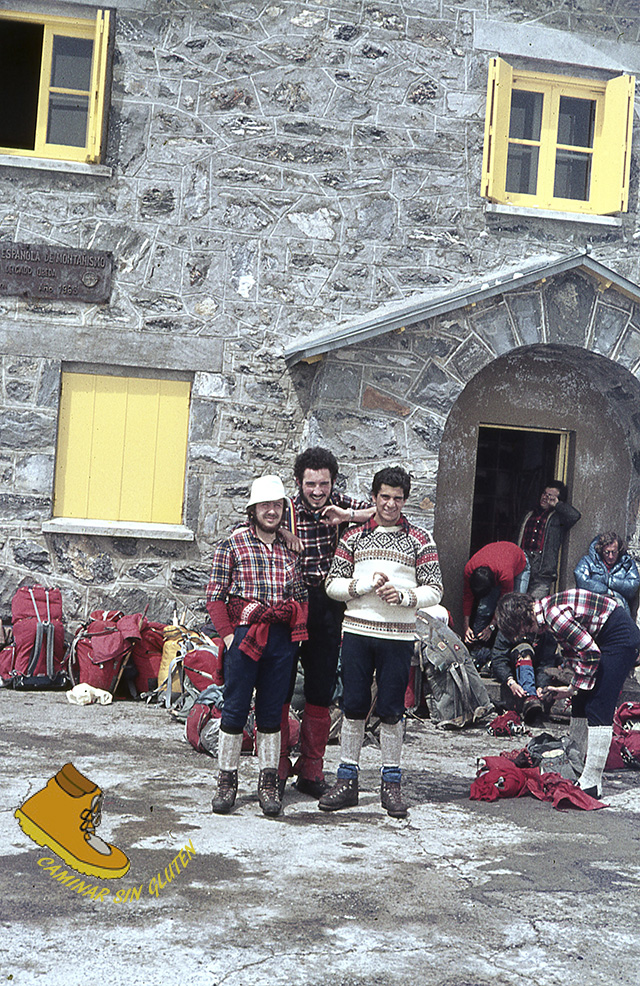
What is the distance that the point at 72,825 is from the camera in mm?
4648

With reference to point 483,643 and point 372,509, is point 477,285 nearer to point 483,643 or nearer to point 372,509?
point 483,643

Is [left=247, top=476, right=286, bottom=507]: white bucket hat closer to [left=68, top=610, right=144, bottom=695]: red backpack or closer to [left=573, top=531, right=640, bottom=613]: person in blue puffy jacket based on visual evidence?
[left=68, top=610, right=144, bottom=695]: red backpack

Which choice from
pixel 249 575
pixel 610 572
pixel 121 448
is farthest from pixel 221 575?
pixel 610 572

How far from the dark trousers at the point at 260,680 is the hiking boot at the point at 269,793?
0.21 metres

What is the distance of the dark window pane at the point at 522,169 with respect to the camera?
961cm

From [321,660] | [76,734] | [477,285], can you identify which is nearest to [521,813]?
[321,660]

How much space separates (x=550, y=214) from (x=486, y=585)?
11.2ft

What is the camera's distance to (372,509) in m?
5.57

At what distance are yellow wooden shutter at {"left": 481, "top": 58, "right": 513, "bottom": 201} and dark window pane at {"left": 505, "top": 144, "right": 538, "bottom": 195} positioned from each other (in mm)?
137

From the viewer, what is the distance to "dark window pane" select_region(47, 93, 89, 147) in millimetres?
8953

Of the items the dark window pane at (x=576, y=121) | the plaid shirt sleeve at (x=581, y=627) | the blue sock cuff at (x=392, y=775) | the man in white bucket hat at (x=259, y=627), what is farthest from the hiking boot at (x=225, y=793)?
the dark window pane at (x=576, y=121)

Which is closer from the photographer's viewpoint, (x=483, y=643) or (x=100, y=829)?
(x=100, y=829)

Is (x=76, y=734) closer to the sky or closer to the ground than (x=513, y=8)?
closer to the ground

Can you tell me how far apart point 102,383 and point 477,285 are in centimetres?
325
